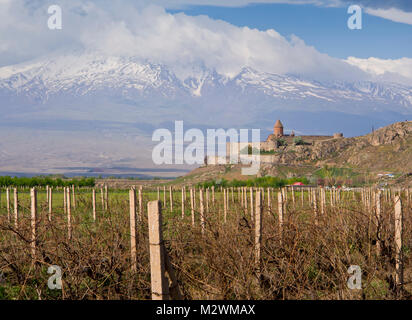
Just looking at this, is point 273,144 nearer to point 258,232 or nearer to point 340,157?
point 340,157

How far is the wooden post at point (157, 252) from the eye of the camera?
4703 millimetres

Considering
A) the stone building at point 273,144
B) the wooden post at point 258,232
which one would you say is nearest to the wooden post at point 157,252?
the wooden post at point 258,232

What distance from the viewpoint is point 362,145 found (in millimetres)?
90312

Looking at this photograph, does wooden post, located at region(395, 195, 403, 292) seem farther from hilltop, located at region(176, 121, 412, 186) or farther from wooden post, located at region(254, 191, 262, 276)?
hilltop, located at region(176, 121, 412, 186)

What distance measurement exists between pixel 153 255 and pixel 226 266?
10.6 feet

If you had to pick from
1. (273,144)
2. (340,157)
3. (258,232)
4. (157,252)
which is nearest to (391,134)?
(340,157)

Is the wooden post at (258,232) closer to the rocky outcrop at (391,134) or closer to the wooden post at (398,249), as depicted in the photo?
the wooden post at (398,249)

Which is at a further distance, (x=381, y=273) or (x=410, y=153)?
(x=410, y=153)

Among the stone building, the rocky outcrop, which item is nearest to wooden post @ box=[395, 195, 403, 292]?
the rocky outcrop

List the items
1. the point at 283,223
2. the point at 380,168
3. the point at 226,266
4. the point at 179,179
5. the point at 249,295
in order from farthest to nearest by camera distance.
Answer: the point at 179,179 → the point at 380,168 → the point at 283,223 → the point at 226,266 → the point at 249,295

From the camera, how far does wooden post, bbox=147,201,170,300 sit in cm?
470

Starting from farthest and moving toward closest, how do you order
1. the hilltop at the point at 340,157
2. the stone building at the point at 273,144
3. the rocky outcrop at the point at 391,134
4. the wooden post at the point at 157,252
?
the stone building at the point at 273,144 → the rocky outcrop at the point at 391,134 → the hilltop at the point at 340,157 → the wooden post at the point at 157,252

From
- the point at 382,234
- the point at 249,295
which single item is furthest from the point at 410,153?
the point at 249,295
